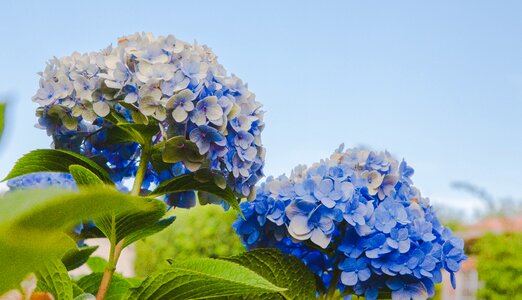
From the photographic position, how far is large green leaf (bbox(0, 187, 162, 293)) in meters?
0.16

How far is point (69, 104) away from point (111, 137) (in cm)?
10

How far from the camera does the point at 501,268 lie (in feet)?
20.2

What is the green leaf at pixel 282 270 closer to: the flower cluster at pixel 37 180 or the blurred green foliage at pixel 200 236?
the flower cluster at pixel 37 180

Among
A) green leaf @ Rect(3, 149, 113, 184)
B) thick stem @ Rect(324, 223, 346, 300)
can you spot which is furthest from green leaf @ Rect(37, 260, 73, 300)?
thick stem @ Rect(324, 223, 346, 300)

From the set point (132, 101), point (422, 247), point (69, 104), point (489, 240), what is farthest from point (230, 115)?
point (489, 240)

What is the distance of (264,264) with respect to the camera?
1.11m

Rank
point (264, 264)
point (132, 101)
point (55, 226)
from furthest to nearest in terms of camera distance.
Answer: point (264, 264) < point (132, 101) < point (55, 226)

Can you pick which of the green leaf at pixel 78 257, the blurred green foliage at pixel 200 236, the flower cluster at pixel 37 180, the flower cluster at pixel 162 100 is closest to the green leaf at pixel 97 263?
the flower cluster at pixel 37 180

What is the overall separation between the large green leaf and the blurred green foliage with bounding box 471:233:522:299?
626 centimetres

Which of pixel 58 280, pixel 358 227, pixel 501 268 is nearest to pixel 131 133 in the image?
pixel 58 280

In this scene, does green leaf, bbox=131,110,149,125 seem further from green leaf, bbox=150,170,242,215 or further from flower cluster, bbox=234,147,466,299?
flower cluster, bbox=234,147,466,299

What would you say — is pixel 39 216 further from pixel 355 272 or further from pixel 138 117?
pixel 355 272

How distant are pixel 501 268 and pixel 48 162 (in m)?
5.80

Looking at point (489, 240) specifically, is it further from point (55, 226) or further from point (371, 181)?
point (55, 226)
